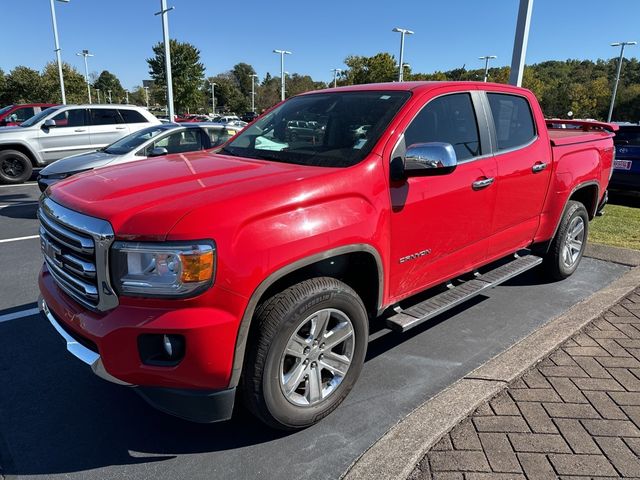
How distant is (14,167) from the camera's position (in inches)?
444

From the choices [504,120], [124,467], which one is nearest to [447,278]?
[504,120]

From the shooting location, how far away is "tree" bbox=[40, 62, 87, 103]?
165 ft

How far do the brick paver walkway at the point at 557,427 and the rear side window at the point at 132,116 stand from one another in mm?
11675

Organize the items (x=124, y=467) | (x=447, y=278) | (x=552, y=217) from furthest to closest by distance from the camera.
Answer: (x=552, y=217) → (x=447, y=278) → (x=124, y=467)

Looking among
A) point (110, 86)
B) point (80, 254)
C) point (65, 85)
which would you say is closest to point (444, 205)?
point (80, 254)

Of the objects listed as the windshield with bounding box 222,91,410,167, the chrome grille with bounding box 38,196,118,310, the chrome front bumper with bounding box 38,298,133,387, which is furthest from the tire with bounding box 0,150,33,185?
the chrome front bumper with bounding box 38,298,133,387

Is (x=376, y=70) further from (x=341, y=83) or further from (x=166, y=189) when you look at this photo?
(x=166, y=189)

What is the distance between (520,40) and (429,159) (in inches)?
241

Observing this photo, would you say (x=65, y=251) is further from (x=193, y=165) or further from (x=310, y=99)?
(x=310, y=99)

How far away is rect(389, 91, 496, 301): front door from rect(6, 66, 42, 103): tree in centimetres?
5655

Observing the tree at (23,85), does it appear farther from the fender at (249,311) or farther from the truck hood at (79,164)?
the fender at (249,311)

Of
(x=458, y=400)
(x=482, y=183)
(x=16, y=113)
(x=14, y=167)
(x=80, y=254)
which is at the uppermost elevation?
(x=16, y=113)

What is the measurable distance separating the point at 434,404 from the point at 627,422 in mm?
1068

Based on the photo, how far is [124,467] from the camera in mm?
2432
